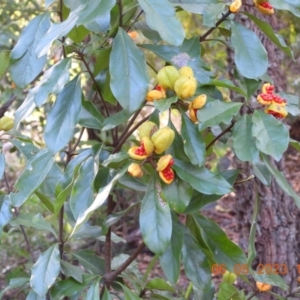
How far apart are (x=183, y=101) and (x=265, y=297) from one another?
1050 mm

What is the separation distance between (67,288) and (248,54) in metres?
0.61

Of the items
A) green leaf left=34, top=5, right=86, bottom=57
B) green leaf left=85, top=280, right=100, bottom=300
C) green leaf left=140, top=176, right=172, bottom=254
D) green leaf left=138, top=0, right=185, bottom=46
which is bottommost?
green leaf left=85, top=280, right=100, bottom=300

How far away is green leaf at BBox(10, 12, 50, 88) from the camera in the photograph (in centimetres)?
85

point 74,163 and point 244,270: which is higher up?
point 74,163

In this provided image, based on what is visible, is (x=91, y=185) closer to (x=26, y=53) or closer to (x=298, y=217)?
(x=26, y=53)

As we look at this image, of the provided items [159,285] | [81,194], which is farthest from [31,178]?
[159,285]

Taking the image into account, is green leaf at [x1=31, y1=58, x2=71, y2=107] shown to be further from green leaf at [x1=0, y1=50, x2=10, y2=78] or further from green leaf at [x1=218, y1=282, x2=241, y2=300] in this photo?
green leaf at [x1=218, y1=282, x2=241, y2=300]

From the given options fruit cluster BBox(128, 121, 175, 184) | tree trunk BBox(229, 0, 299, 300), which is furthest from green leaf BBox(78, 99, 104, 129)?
tree trunk BBox(229, 0, 299, 300)

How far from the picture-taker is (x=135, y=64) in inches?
30.1

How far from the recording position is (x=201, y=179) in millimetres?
770

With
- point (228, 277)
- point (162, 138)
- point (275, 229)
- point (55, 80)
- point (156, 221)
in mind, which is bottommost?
point (275, 229)

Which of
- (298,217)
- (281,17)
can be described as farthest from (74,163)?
(281,17)

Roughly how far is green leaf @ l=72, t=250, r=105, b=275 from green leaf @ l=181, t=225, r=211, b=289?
25 centimetres

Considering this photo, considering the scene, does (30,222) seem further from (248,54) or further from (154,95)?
(248,54)
